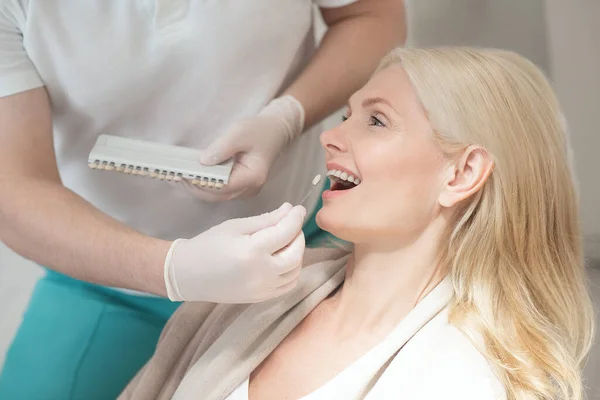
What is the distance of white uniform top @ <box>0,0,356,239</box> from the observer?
4.19 ft

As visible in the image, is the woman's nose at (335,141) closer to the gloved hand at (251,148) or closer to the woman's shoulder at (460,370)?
the gloved hand at (251,148)

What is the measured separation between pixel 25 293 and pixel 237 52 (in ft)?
4.02

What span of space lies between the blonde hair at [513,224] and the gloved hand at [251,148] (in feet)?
0.87

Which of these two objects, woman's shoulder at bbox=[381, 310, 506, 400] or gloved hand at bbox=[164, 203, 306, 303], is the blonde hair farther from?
gloved hand at bbox=[164, 203, 306, 303]

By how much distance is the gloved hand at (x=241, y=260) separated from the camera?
3.54 feet

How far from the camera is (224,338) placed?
1.29m

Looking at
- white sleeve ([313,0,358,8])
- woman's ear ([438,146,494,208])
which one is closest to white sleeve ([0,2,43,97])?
white sleeve ([313,0,358,8])

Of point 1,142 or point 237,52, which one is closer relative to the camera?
point 1,142

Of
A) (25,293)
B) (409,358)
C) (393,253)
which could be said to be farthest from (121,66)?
(25,293)

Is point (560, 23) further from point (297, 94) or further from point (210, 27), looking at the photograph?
point (210, 27)

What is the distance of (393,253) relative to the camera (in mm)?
1220

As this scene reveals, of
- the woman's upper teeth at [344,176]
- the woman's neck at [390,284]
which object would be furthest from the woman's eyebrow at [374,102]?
the woman's neck at [390,284]

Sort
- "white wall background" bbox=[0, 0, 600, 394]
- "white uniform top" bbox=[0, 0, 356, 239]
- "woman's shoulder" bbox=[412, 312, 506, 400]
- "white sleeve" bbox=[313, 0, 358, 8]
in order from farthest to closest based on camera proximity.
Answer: "white wall background" bbox=[0, 0, 600, 394]
"white sleeve" bbox=[313, 0, 358, 8]
"white uniform top" bbox=[0, 0, 356, 239]
"woman's shoulder" bbox=[412, 312, 506, 400]

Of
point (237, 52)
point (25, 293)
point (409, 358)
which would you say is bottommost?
point (25, 293)
